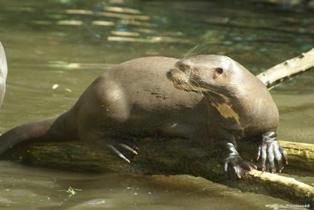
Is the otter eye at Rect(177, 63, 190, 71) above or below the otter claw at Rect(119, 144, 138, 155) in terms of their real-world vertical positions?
above

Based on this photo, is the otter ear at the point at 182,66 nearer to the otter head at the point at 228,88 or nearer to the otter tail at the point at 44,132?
the otter head at the point at 228,88

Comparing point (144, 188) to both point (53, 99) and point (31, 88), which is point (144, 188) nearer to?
point (53, 99)

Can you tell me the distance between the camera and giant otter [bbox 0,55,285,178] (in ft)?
11.8

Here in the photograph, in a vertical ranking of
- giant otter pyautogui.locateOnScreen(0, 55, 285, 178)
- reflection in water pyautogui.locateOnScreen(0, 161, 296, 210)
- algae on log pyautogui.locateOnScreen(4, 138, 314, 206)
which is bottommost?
reflection in water pyautogui.locateOnScreen(0, 161, 296, 210)

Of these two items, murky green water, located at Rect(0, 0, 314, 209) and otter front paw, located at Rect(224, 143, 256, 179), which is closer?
otter front paw, located at Rect(224, 143, 256, 179)

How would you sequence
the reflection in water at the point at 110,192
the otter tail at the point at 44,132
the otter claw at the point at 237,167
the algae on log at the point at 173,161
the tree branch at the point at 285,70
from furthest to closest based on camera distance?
1. the tree branch at the point at 285,70
2. the otter tail at the point at 44,132
3. the reflection in water at the point at 110,192
4. the otter claw at the point at 237,167
5. the algae on log at the point at 173,161

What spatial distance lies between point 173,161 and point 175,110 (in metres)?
0.27

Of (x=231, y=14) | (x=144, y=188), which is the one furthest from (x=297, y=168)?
(x=231, y=14)

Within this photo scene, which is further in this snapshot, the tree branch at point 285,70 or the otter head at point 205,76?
the tree branch at point 285,70

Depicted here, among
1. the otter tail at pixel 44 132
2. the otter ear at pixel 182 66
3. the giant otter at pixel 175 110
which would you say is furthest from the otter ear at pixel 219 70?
the otter tail at pixel 44 132

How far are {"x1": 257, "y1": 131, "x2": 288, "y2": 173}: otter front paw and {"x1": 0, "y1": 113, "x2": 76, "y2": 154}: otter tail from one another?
0.98 meters

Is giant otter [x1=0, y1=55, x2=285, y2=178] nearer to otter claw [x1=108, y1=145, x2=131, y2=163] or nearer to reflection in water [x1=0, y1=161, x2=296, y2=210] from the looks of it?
otter claw [x1=108, y1=145, x2=131, y2=163]

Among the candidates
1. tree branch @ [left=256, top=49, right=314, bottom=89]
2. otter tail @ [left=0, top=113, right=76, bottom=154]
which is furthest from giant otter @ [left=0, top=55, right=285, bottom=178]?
tree branch @ [left=256, top=49, right=314, bottom=89]

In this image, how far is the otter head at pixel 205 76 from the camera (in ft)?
11.6
